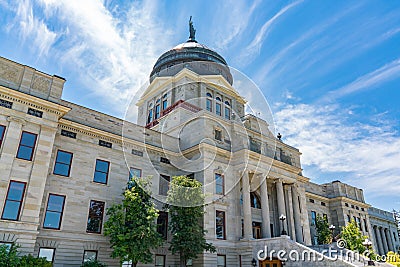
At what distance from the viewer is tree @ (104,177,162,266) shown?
19.8 meters

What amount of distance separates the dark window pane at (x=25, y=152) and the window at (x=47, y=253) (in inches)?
228

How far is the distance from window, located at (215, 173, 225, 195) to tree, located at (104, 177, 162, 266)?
7.38 meters

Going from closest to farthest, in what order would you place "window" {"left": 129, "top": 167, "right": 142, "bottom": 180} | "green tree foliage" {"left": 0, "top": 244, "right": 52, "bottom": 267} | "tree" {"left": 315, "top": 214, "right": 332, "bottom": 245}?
"green tree foliage" {"left": 0, "top": 244, "right": 52, "bottom": 267} < "window" {"left": 129, "top": 167, "right": 142, "bottom": 180} < "tree" {"left": 315, "top": 214, "right": 332, "bottom": 245}

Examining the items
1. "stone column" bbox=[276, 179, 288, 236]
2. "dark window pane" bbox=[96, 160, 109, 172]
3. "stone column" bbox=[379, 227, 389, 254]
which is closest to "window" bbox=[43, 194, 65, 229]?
"dark window pane" bbox=[96, 160, 109, 172]

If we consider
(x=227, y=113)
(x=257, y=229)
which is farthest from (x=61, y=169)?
(x=227, y=113)

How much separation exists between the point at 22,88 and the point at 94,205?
30.4ft

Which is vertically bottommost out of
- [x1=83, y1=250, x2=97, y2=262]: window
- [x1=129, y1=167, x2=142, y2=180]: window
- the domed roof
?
[x1=83, y1=250, x2=97, y2=262]: window

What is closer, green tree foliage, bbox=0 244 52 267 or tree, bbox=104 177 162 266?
green tree foliage, bbox=0 244 52 267

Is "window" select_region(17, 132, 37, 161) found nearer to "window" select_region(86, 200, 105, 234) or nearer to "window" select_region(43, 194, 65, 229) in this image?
"window" select_region(43, 194, 65, 229)

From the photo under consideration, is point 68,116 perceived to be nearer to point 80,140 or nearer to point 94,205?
point 80,140

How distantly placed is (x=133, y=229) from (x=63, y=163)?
7.01 meters

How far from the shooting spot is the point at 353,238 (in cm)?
3616

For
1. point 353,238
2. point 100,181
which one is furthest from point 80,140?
point 353,238

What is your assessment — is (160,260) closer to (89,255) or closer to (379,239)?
(89,255)
